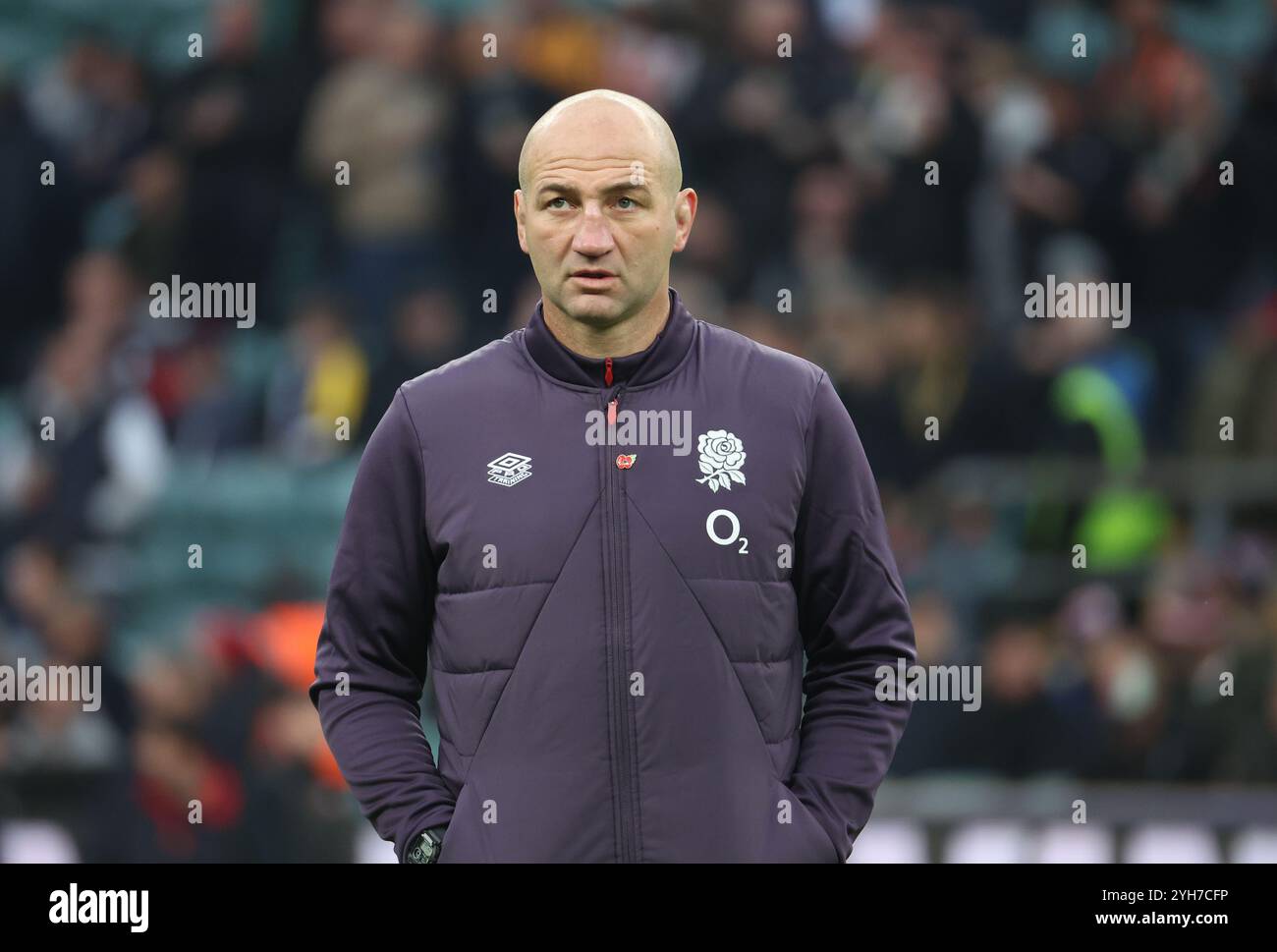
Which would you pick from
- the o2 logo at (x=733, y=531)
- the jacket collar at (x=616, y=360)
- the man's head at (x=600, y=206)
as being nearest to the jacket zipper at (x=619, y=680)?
the o2 logo at (x=733, y=531)

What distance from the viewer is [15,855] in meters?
6.53

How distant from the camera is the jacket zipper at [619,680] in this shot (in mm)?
2730

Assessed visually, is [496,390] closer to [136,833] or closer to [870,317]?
[136,833]

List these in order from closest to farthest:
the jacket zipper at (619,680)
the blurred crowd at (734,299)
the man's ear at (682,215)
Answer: the jacket zipper at (619,680)
the man's ear at (682,215)
the blurred crowd at (734,299)

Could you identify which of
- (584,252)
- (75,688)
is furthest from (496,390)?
(75,688)

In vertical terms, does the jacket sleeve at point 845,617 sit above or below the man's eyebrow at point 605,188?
below

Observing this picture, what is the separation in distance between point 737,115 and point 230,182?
192 centimetres

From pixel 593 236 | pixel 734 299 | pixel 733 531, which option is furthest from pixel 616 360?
pixel 734 299

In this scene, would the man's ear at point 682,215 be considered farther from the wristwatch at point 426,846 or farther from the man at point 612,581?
the wristwatch at point 426,846

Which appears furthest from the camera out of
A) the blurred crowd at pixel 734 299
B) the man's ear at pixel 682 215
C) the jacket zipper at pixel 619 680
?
the blurred crowd at pixel 734 299

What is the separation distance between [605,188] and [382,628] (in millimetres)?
687

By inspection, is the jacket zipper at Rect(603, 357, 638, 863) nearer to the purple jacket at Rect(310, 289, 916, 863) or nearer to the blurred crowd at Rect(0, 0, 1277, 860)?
the purple jacket at Rect(310, 289, 916, 863)

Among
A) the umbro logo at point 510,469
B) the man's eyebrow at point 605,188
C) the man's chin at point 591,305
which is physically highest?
the man's eyebrow at point 605,188

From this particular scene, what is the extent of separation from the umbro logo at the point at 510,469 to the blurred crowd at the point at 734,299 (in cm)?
Result: 368
